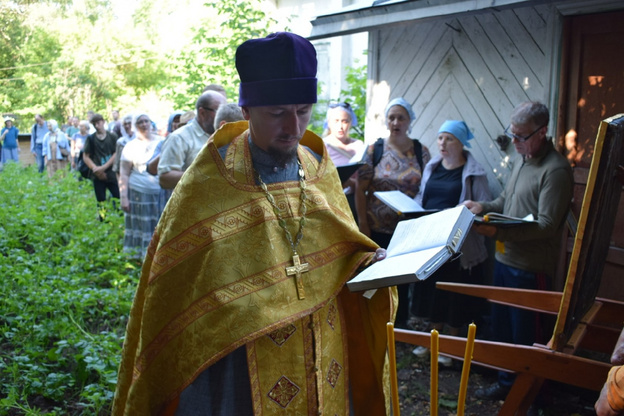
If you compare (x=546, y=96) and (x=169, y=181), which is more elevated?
(x=546, y=96)

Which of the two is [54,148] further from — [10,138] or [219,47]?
[219,47]

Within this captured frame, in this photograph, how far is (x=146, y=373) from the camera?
207 cm

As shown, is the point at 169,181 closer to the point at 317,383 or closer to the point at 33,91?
the point at 317,383

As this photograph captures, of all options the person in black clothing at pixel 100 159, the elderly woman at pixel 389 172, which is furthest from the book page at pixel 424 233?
the person in black clothing at pixel 100 159

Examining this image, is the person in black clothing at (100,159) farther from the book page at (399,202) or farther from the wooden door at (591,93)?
the wooden door at (591,93)

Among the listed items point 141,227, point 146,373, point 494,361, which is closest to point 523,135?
point 494,361

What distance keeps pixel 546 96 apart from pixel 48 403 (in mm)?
4181

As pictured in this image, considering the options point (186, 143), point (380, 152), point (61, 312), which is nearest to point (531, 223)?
point (380, 152)

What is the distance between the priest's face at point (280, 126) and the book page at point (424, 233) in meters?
0.51

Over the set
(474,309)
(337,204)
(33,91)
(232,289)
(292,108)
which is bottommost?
(474,309)

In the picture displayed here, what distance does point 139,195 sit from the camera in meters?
7.35

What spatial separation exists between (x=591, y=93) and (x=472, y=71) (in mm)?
1125

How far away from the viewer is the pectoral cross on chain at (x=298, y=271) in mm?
2086

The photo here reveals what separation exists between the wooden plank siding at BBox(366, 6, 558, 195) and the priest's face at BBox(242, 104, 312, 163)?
10.1 feet
